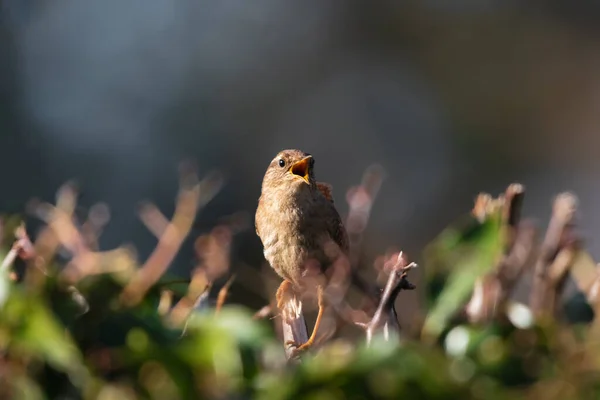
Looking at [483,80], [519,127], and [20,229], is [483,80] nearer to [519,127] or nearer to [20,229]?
[519,127]

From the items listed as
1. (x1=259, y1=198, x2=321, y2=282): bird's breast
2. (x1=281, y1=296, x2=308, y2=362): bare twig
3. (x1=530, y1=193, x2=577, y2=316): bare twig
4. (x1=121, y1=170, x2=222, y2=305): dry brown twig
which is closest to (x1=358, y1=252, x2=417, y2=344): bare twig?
(x1=530, y1=193, x2=577, y2=316): bare twig

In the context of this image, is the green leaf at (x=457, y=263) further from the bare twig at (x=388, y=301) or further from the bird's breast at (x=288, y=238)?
the bird's breast at (x=288, y=238)

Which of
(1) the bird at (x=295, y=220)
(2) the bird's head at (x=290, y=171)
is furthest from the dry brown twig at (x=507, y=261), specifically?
(2) the bird's head at (x=290, y=171)

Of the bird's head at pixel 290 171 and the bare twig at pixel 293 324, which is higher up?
the bird's head at pixel 290 171

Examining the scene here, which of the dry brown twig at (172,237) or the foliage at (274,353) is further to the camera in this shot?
the dry brown twig at (172,237)

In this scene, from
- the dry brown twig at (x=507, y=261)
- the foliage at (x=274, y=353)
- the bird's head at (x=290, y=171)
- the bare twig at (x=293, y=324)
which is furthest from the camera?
the bird's head at (x=290, y=171)

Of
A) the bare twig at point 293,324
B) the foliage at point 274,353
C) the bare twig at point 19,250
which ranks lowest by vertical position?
the foliage at point 274,353

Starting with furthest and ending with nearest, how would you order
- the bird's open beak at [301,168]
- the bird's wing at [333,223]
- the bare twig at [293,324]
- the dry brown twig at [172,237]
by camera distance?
the bird's open beak at [301,168] → the bird's wing at [333,223] → the bare twig at [293,324] → the dry brown twig at [172,237]
